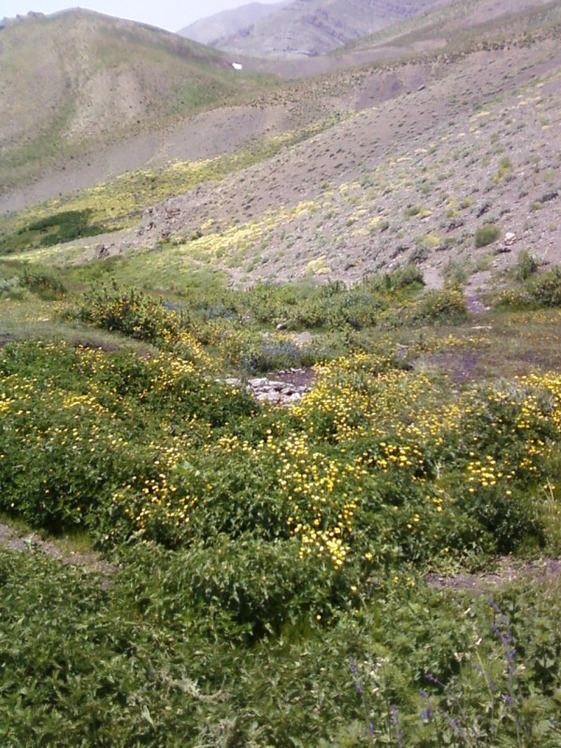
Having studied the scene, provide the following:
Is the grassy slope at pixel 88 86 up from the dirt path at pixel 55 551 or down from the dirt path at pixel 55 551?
up

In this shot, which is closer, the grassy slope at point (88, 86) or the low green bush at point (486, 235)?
the low green bush at point (486, 235)

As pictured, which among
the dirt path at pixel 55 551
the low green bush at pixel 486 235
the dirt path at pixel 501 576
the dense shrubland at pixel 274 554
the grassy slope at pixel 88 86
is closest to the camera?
the dense shrubland at pixel 274 554

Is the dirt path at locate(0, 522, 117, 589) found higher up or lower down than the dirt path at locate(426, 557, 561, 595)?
higher up

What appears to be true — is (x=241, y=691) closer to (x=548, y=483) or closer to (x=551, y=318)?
(x=548, y=483)

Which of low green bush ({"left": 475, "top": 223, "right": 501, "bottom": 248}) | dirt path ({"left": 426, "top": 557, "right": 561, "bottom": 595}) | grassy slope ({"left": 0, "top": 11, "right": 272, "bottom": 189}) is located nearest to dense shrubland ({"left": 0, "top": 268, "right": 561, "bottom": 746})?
dirt path ({"left": 426, "top": 557, "right": 561, "bottom": 595})

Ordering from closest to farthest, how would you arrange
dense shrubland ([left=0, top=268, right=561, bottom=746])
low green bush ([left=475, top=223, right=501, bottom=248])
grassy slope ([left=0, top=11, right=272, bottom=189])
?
dense shrubland ([left=0, top=268, right=561, bottom=746]) < low green bush ([left=475, top=223, right=501, bottom=248]) < grassy slope ([left=0, top=11, right=272, bottom=189])

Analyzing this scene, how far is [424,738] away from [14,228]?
70.6 metres

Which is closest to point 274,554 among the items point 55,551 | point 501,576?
point 501,576

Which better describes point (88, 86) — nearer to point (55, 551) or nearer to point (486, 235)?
point (486, 235)

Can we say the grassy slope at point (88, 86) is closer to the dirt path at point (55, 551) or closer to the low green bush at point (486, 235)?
the low green bush at point (486, 235)

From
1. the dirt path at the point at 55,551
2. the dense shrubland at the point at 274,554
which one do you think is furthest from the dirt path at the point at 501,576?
the dirt path at the point at 55,551

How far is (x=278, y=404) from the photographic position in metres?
8.38

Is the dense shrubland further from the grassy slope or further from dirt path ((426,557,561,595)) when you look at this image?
the grassy slope

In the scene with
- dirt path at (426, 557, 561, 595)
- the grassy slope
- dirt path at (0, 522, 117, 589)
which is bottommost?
dirt path at (426, 557, 561, 595)
